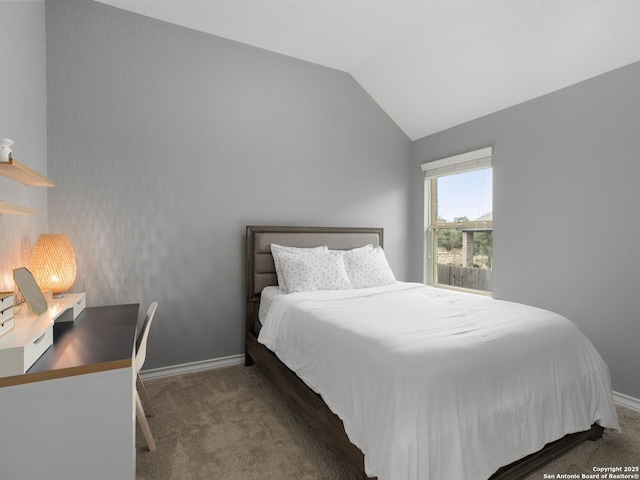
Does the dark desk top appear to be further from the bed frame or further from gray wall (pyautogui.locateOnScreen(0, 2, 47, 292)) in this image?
the bed frame

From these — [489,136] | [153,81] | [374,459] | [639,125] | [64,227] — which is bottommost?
[374,459]

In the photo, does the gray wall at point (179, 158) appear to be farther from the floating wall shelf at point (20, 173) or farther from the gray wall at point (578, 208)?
the gray wall at point (578, 208)

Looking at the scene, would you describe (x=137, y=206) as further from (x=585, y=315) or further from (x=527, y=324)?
(x=585, y=315)

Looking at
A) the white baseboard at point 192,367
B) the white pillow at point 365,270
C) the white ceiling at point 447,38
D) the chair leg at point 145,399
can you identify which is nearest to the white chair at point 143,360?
the chair leg at point 145,399

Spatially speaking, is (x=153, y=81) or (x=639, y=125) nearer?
(x=639, y=125)

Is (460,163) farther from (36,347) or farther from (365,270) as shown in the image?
(36,347)

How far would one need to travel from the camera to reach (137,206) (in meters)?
2.70

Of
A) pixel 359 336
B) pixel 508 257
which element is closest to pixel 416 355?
pixel 359 336

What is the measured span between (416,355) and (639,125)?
235 centimetres

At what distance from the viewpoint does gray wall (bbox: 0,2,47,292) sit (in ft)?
5.55

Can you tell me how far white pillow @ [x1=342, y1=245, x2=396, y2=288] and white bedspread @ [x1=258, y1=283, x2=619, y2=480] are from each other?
0.90m

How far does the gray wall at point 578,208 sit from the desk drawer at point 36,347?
11.0ft

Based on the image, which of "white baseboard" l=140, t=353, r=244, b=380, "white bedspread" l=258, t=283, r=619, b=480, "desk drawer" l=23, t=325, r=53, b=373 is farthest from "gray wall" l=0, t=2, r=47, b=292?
"white bedspread" l=258, t=283, r=619, b=480

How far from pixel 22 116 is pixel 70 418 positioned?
176cm
